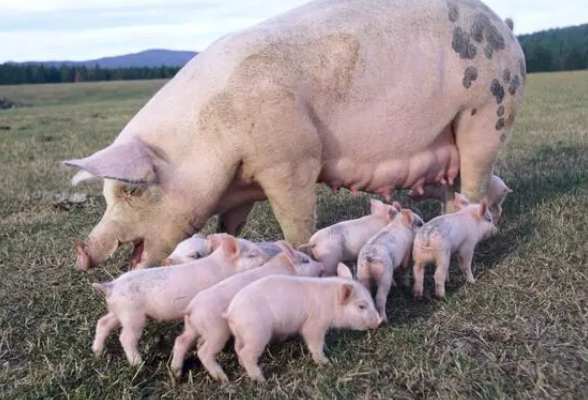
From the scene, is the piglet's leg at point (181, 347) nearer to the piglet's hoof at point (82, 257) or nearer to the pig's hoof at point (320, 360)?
the pig's hoof at point (320, 360)

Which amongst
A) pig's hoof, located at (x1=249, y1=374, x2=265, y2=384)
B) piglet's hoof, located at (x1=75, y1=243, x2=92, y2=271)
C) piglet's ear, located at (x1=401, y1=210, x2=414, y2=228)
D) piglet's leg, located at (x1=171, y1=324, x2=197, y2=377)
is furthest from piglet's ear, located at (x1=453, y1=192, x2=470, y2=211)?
piglet's hoof, located at (x1=75, y1=243, x2=92, y2=271)

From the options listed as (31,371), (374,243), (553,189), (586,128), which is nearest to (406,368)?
(374,243)

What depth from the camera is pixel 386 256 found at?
145 inches

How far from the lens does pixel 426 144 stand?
4723 mm

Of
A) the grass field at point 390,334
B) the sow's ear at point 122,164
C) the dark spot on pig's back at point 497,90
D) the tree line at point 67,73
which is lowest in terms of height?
the tree line at point 67,73

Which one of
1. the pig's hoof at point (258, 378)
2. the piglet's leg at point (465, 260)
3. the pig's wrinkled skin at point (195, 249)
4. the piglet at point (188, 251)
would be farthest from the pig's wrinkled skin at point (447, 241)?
the pig's hoof at point (258, 378)

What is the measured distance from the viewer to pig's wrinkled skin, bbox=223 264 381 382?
294cm

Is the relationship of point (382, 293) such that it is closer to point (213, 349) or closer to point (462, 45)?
point (213, 349)

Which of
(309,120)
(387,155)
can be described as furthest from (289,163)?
(387,155)

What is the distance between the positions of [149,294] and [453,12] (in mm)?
2755

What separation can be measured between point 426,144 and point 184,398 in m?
2.46

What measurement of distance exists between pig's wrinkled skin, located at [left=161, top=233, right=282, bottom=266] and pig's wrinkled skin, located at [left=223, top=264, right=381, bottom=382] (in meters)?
0.52

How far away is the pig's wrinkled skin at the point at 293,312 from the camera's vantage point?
2.94 meters

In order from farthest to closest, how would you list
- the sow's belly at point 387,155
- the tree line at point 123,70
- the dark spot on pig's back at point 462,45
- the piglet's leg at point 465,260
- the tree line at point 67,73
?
the tree line at point 67,73
the tree line at point 123,70
the dark spot on pig's back at point 462,45
the sow's belly at point 387,155
the piglet's leg at point 465,260
